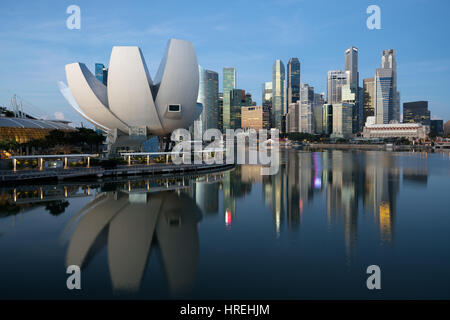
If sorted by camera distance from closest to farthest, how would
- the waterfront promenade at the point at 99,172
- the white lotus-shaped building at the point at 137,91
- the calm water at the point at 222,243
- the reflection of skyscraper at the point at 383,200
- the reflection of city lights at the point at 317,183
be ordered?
the calm water at the point at 222,243, the reflection of skyscraper at the point at 383,200, the waterfront promenade at the point at 99,172, the reflection of city lights at the point at 317,183, the white lotus-shaped building at the point at 137,91

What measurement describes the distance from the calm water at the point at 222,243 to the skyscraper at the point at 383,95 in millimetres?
169124

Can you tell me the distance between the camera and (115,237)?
30.5ft

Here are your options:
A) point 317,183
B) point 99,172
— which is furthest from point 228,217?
point 99,172

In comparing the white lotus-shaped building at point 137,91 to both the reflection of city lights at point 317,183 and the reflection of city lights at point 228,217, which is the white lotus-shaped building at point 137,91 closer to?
the reflection of city lights at point 317,183

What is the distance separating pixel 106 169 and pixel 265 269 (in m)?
17.0

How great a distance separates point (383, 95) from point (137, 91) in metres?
170

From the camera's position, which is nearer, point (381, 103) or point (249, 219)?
point (249, 219)

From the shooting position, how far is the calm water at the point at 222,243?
6223mm

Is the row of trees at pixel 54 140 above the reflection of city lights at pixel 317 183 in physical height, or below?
above

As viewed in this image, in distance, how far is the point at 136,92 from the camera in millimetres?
26453

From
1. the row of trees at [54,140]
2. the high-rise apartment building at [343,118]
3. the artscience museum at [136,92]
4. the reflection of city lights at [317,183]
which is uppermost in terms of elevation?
the high-rise apartment building at [343,118]

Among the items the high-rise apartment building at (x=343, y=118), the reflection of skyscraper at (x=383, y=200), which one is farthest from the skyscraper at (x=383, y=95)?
the reflection of skyscraper at (x=383, y=200)
